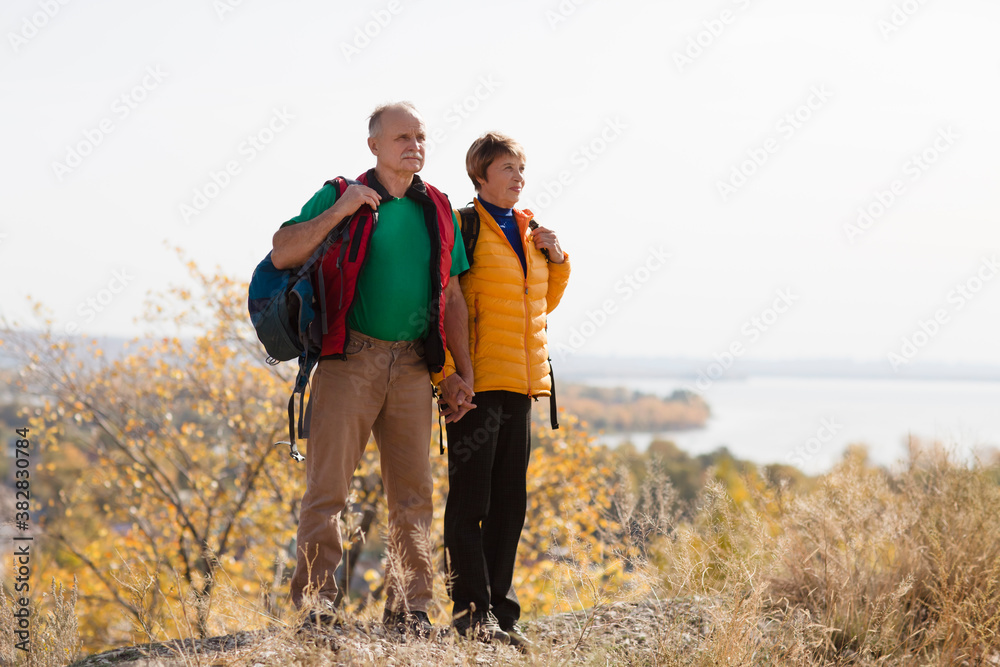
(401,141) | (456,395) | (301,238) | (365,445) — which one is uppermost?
(401,141)

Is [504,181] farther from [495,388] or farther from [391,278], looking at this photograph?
[495,388]

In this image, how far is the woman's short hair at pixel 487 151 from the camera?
334 centimetres

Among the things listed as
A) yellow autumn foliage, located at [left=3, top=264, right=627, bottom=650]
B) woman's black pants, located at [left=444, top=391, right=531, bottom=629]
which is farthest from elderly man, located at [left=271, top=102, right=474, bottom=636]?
yellow autumn foliage, located at [left=3, top=264, right=627, bottom=650]

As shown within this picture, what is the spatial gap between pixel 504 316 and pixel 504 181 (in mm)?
583

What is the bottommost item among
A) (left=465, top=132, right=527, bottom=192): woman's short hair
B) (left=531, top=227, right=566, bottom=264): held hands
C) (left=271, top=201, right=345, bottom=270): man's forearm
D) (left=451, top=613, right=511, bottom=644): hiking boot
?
(left=451, top=613, right=511, bottom=644): hiking boot

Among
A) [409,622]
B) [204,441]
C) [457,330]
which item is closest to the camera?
[409,622]

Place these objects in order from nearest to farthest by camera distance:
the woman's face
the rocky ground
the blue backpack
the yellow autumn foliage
Result: the rocky ground
the blue backpack
the woman's face
the yellow autumn foliage

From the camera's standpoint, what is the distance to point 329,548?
2.97 meters

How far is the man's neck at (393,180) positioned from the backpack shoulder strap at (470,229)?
12.2 inches

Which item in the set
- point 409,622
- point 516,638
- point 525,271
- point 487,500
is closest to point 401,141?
point 525,271

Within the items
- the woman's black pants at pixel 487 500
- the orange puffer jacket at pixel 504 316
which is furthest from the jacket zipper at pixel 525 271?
the woman's black pants at pixel 487 500

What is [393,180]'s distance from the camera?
317 centimetres

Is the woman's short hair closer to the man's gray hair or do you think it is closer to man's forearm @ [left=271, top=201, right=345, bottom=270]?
the man's gray hair

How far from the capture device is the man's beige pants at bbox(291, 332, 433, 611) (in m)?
2.97
